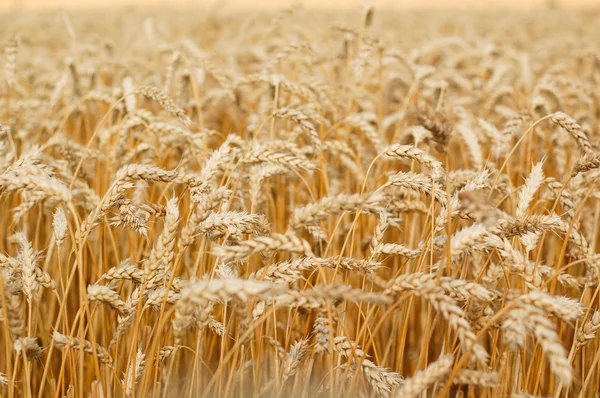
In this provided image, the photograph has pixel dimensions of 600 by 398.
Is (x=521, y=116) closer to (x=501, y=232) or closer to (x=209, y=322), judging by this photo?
(x=501, y=232)

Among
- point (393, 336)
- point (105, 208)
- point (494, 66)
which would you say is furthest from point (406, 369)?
point (494, 66)

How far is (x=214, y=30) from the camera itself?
23.9ft

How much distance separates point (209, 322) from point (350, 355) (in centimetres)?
40

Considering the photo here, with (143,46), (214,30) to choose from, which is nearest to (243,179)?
(143,46)

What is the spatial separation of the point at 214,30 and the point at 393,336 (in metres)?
6.26

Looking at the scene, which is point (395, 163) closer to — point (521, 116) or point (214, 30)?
point (521, 116)

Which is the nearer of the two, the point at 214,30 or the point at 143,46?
the point at 143,46


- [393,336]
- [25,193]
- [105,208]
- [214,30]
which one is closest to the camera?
[105,208]

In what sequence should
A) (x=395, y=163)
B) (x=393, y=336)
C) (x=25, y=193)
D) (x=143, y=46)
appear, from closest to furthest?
(x=393, y=336), (x=25, y=193), (x=395, y=163), (x=143, y=46)

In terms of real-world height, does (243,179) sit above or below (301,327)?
above

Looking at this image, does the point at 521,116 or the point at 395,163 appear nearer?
the point at 521,116

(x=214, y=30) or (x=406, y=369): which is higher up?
(x=214, y=30)

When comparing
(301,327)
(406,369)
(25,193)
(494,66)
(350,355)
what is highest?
(494,66)

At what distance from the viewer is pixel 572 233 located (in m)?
1.61
